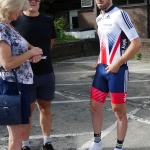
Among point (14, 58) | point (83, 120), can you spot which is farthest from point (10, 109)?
point (83, 120)

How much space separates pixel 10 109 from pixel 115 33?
1.45m

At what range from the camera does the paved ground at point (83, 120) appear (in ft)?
13.4

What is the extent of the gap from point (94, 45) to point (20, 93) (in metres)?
11.8

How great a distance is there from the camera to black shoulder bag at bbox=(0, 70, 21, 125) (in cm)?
263

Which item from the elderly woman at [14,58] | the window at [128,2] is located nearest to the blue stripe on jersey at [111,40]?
the elderly woman at [14,58]

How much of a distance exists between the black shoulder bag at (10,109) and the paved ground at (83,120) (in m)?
1.38

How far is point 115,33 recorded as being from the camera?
3.33 metres

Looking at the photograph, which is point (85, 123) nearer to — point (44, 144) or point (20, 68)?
point (44, 144)

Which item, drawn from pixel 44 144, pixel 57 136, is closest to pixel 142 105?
pixel 57 136

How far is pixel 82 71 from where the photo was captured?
9812 mm

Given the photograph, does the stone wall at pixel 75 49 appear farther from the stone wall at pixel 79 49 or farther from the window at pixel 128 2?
the window at pixel 128 2

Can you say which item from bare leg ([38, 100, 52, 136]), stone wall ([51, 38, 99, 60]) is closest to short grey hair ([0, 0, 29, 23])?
bare leg ([38, 100, 52, 136])

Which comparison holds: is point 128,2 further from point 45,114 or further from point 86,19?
point 45,114

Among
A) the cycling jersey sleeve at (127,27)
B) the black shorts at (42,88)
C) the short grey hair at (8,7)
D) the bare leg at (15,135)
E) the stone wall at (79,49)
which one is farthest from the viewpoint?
the stone wall at (79,49)
